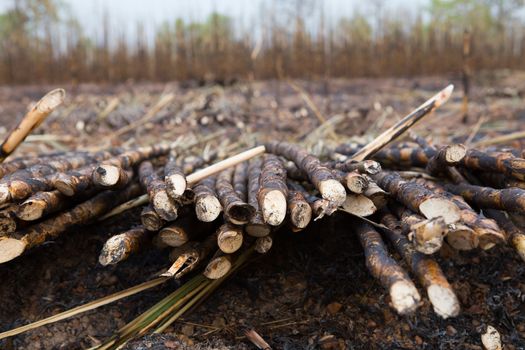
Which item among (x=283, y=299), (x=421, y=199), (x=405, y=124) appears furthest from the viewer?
(x=405, y=124)

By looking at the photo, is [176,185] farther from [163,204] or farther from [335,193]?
[335,193]

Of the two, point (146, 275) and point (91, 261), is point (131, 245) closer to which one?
point (146, 275)

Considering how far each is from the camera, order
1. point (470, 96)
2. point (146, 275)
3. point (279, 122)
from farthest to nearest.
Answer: point (470, 96) → point (279, 122) → point (146, 275)

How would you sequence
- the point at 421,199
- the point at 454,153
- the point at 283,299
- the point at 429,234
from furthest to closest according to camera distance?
1. the point at 283,299
2. the point at 454,153
3. the point at 421,199
4. the point at 429,234

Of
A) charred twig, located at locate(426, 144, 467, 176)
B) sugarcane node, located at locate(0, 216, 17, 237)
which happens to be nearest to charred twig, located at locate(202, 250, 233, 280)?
sugarcane node, located at locate(0, 216, 17, 237)

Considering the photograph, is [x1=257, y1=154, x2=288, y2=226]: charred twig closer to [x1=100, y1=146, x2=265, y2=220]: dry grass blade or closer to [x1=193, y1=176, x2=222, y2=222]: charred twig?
[x1=193, y1=176, x2=222, y2=222]: charred twig

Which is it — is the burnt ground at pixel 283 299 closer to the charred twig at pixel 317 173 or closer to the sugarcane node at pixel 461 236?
the charred twig at pixel 317 173

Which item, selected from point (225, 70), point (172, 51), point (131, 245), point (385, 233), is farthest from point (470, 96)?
point (131, 245)

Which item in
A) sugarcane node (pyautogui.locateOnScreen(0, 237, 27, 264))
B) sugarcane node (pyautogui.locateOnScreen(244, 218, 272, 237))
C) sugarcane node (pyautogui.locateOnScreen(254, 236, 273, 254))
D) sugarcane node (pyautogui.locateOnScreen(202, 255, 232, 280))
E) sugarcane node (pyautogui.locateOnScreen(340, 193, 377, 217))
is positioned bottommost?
sugarcane node (pyautogui.locateOnScreen(202, 255, 232, 280))

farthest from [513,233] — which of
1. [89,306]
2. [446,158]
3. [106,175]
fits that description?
[89,306]

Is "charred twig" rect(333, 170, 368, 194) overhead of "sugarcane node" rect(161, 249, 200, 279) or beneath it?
overhead

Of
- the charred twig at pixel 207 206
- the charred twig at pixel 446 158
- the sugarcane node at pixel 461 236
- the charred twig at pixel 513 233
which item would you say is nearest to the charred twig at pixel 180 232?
the charred twig at pixel 207 206
